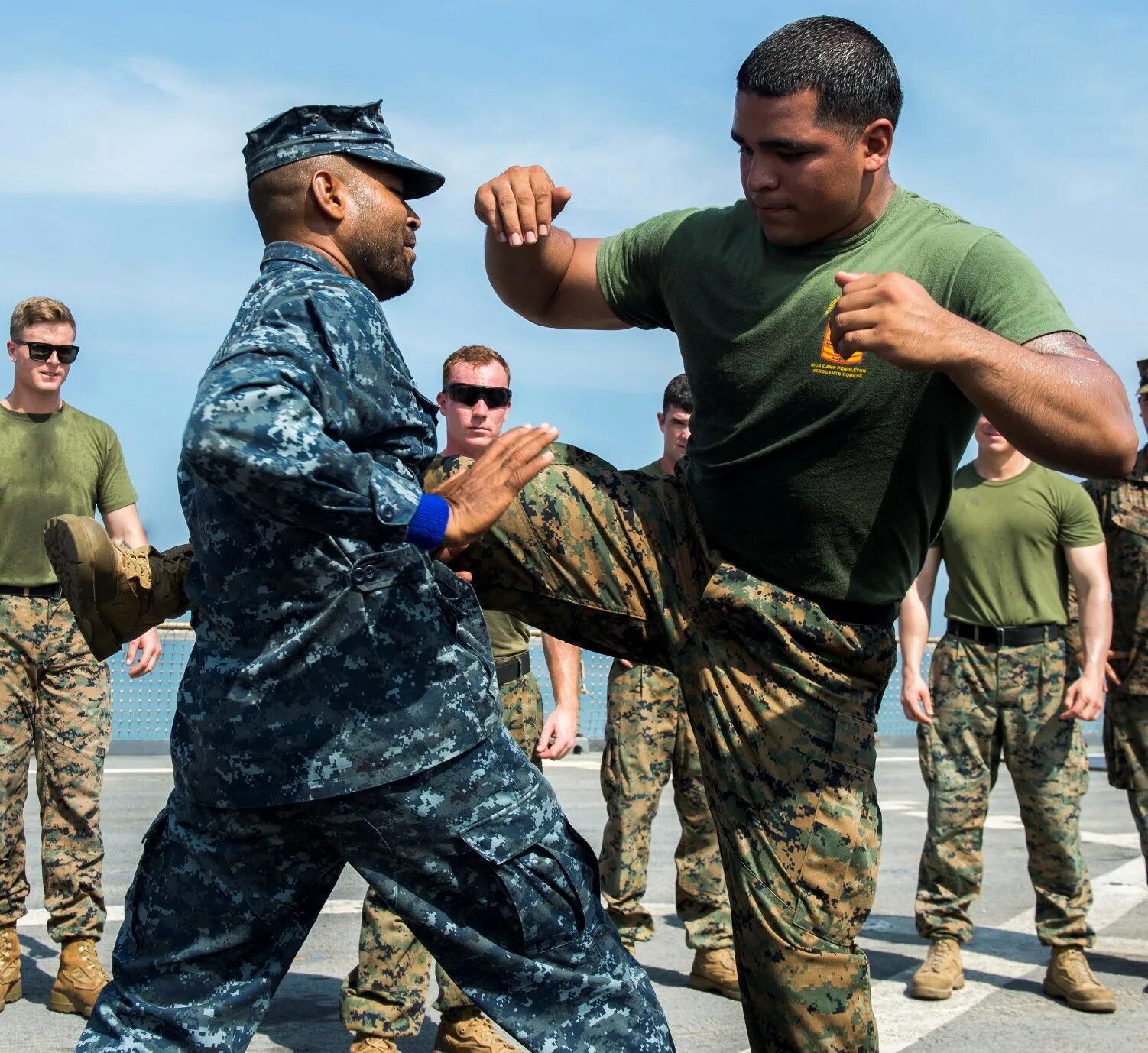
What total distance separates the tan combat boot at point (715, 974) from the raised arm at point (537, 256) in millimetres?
3266

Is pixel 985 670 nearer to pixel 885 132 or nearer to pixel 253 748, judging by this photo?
pixel 885 132

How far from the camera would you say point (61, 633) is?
6.68 m

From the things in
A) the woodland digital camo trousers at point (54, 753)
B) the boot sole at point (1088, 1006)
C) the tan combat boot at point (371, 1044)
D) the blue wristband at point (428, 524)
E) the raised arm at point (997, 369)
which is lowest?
the boot sole at point (1088, 1006)

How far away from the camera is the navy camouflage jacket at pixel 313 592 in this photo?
3.22 meters

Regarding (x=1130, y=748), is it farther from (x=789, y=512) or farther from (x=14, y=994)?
(x=14, y=994)

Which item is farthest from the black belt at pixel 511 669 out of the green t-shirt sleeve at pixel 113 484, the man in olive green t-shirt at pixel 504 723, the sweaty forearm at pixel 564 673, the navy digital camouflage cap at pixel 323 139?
the navy digital camouflage cap at pixel 323 139

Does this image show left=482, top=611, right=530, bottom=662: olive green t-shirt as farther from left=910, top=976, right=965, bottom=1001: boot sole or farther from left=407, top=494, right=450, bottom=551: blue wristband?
left=407, top=494, right=450, bottom=551: blue wristband

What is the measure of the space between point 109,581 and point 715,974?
147 inches

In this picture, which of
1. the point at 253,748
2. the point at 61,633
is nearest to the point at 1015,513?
the point at 61,633

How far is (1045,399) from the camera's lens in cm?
334

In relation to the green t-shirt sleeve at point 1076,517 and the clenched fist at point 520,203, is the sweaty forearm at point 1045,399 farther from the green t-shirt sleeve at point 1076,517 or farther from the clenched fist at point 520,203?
the green t-shirt sleeve at point 1076,517

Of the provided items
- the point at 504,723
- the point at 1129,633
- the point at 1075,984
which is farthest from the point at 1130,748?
the point at 504,723

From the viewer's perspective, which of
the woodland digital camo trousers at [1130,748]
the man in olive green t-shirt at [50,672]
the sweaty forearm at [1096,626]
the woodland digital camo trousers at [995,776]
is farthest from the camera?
the woodland digital camo trousers at [1130,748]

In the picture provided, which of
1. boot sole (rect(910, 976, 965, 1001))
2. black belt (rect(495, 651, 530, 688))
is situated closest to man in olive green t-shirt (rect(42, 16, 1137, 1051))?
black belt (rect(495, 651, 530, 688))
